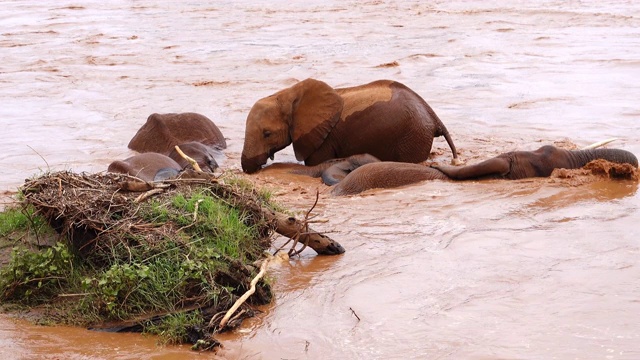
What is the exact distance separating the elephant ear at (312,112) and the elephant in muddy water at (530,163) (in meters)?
2.10

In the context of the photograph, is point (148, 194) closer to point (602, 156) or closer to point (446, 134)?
point (602, 156)

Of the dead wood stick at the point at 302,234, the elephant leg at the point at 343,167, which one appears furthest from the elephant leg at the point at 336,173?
the dead wood stick at the point at 302,234

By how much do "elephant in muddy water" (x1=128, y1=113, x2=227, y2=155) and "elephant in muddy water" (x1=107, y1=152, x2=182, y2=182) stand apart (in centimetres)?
114

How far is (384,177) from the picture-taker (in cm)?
918

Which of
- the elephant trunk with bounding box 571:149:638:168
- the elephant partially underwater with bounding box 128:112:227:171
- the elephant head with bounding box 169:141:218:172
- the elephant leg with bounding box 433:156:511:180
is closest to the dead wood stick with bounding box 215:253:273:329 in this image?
the elephant leg with bounding box 433:156:511:180

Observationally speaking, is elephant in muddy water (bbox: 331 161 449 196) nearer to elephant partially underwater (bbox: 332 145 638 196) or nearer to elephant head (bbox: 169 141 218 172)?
elephant partially underwater (bbox: 332 145 638 196)

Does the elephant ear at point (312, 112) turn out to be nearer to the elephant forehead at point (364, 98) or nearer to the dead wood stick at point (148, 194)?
the elephant forehead at point (364, 98)

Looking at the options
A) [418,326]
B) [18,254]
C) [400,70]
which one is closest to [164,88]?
[400,70]

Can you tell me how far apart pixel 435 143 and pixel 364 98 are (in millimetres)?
1361

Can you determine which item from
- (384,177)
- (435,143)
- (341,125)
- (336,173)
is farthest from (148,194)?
(435,143)

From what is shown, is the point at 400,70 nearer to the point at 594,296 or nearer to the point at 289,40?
the point at 289,40

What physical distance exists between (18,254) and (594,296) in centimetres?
350

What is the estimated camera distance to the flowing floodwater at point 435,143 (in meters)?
5.64

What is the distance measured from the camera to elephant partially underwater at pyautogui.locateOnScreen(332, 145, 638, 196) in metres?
9.02
